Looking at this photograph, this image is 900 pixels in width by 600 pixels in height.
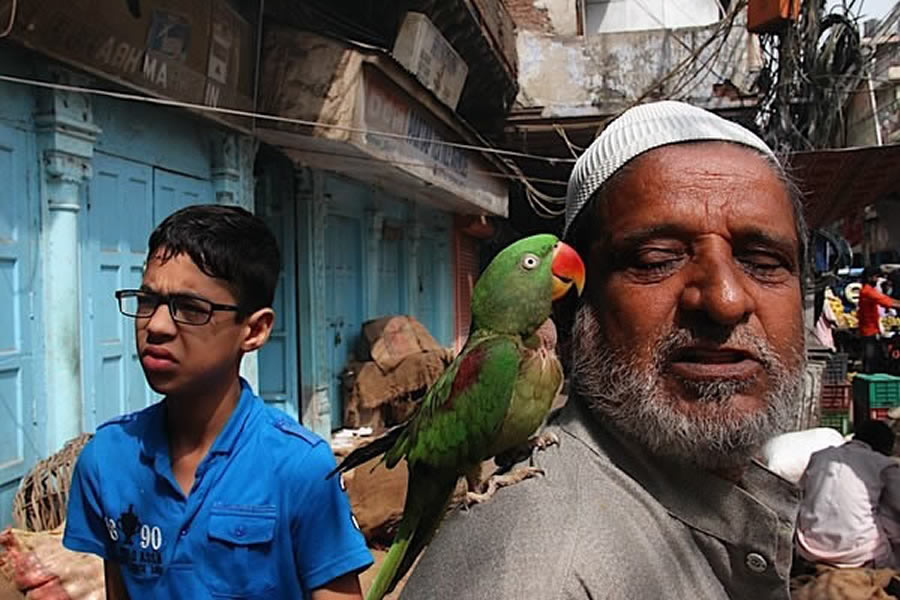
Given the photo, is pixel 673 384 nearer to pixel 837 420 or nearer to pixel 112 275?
pixel 112 275

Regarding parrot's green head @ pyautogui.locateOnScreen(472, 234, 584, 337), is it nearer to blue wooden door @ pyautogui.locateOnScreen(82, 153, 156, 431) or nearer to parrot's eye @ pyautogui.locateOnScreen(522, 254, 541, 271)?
parrot's eye @ pyautogui.locateOnScreen(522, 254, 541, 271)

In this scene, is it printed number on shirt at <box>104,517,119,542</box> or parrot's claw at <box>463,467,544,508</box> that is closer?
parrot's claw at <box>463,467,544,508</box>

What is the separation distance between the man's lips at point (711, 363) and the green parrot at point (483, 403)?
1.79 ft

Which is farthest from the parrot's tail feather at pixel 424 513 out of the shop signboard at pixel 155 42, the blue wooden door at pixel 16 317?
the shop signboard at pixel 155 42

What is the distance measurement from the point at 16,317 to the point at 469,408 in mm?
3050

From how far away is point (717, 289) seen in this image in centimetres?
128

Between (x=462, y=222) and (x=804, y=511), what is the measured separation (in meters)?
9.60

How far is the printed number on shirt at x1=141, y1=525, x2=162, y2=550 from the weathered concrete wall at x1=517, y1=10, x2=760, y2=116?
1070 cm

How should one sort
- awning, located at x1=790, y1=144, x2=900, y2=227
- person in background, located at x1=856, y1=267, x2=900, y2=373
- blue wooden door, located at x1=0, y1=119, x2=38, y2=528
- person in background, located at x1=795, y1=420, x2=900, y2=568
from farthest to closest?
person in background, located at x1=856, y1=267, x2=900, y2=373, awning, located at x1=790, y1=144, x2=900, y2=227, person in background, located at x1=795, y1=420, x2=900, y2=568, blue wooden door, located at x1=0, y1=119, x2=38, y2=528

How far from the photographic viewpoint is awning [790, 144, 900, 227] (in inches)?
190

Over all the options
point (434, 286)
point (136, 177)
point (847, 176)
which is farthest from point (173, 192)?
point (434, 286)

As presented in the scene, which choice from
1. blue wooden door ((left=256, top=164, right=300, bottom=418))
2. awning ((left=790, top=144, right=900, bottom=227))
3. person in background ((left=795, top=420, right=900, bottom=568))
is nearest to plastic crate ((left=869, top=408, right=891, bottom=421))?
awning ((left=790, top=144, right=900, bottom=227))

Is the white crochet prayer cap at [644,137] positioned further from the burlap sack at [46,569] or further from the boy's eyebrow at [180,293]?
the burlap sack at [46,569]

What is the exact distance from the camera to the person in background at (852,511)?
4027mm
